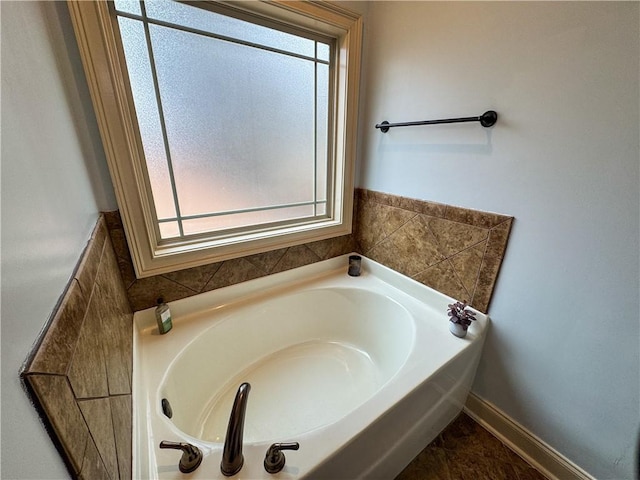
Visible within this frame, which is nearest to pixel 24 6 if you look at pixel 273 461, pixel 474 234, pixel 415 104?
pixel 273 461

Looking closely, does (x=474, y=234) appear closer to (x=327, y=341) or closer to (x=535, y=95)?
(x=535, y=95)

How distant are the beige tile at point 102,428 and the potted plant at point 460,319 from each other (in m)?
1.33

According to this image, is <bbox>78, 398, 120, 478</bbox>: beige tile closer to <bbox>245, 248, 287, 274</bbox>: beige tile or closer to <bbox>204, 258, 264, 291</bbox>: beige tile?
<bbox>204, 258, 264, 291</bbox>: beige tile

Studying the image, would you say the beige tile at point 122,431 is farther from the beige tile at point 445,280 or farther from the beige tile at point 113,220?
the beige tile at point 445,280

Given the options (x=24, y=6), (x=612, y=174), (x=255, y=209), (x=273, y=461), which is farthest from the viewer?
(x=255, y=209)

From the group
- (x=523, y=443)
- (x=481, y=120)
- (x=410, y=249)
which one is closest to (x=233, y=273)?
(x=410, y=249)

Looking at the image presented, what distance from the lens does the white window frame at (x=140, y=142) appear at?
0.91m

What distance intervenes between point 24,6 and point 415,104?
4.66 feet

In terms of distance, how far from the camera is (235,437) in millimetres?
693

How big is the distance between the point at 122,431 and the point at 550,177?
1.63m

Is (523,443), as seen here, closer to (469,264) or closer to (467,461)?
(467,461)

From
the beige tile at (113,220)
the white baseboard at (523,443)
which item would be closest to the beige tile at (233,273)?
the beige tile at (113,220)

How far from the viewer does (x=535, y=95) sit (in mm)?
963

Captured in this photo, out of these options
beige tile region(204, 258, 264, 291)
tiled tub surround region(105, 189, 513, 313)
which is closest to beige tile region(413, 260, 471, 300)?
tiled tub surround region(105, 189, 513, 313)
